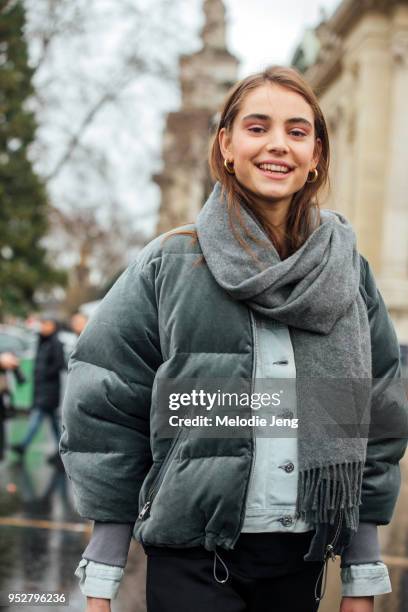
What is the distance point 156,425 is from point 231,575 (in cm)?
41

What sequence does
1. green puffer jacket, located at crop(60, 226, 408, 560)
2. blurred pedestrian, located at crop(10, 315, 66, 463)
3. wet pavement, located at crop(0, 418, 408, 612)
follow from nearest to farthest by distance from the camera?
green puffer jacket, located at crop(60, 226, 408, 560) < wet pavement, located at crop(0, 418, 408, 612) < blurred pedestrian, located at crop(10, 315, 66, 463)

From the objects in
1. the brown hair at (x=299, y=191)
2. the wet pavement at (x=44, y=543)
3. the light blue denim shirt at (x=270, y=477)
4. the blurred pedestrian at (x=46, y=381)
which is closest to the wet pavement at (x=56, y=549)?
the wet pavement at (x=44, y=543)

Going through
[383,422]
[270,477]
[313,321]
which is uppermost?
[313,321]

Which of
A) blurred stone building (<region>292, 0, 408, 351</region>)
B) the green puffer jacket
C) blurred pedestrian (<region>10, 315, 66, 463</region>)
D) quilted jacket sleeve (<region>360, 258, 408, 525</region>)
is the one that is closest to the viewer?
the green puffer jacket

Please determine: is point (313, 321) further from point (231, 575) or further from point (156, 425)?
point (231, 575)

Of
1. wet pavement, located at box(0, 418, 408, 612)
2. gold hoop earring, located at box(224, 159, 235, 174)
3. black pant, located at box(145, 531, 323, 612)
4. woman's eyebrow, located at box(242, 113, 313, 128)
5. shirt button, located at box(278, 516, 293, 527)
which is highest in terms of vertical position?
woman's eyebrow, located at box(242, 113, 313, 128)

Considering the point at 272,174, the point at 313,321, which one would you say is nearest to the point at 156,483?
the point at 313,321

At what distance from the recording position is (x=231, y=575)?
7.39ft

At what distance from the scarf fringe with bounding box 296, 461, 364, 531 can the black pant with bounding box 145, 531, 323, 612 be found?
3.6 inches

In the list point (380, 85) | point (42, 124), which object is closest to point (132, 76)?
point (42, 124)

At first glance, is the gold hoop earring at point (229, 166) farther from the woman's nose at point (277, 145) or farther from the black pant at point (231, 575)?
the black pant at point (231, 575)

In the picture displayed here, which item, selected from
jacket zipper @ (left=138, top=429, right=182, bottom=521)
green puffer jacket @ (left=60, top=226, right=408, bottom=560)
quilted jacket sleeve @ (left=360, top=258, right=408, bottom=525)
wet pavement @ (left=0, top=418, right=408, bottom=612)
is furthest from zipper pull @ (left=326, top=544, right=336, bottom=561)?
wet pavement @ (left=0, top=418, right=408, bottom=612)

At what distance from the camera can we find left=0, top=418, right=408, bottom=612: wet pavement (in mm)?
5551

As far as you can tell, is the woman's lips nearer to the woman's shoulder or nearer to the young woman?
the young woman
